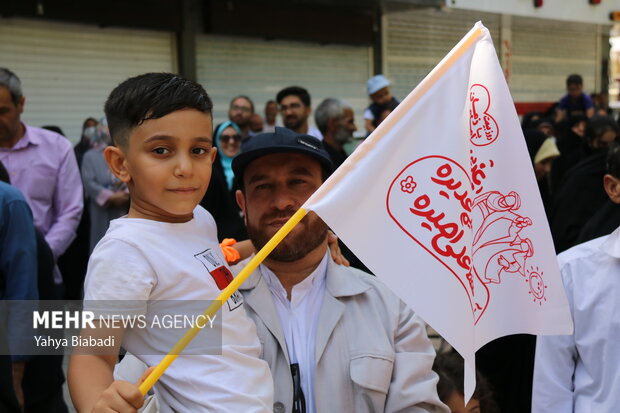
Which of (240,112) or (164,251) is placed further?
(240,112)

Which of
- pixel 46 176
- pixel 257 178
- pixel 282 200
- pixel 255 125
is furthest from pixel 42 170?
pixel 255 125

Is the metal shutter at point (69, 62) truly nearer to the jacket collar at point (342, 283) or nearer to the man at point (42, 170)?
the man at point (42, 170)

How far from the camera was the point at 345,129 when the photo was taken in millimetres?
6582

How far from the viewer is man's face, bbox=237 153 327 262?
2.42 m

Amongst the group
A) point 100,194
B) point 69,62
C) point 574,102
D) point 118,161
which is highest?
point 69,62

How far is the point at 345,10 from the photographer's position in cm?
1369

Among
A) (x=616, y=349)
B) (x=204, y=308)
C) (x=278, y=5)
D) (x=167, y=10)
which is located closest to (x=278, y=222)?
(x=204, y=308)

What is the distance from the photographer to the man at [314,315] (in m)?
2.28

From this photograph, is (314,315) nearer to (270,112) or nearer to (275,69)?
(270,112)

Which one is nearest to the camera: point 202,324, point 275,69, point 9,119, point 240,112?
point 202,324

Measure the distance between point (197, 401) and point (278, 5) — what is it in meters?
10.8

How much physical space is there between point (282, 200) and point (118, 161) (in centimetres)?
57

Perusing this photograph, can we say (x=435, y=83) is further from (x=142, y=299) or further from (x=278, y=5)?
(x=278, y=5)

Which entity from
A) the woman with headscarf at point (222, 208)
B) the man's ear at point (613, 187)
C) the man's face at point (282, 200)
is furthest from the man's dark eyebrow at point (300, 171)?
the woman with headscarf at point (222, 208)
